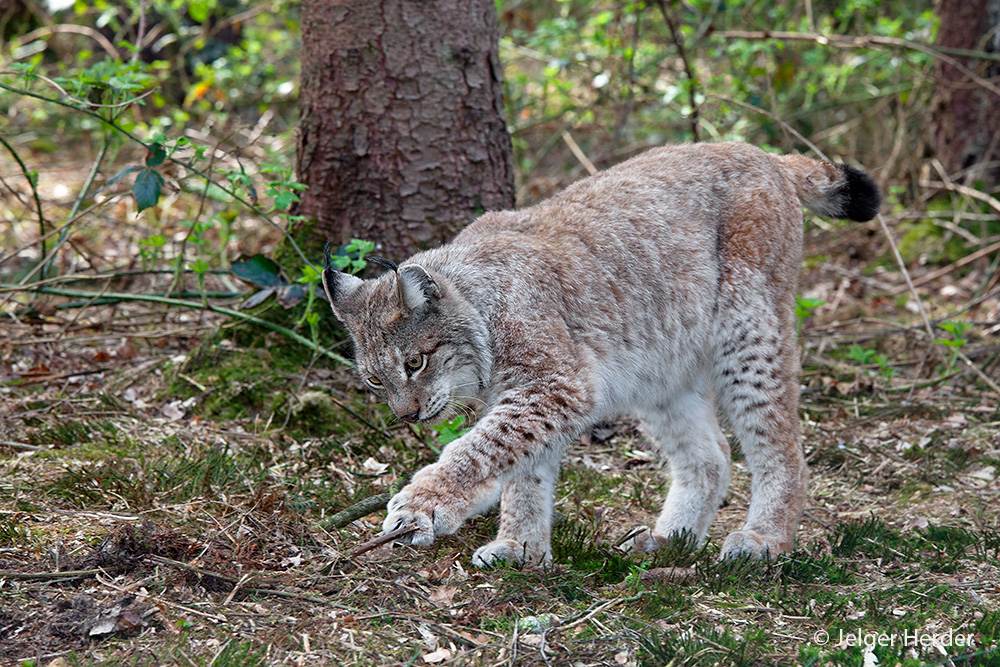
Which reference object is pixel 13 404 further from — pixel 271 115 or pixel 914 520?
pixel 271 115

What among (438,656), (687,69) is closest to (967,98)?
(687,69)

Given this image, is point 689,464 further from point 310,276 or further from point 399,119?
point 399,119

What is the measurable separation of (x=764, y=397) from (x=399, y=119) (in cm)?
237

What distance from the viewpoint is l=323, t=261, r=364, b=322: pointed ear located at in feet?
12.6

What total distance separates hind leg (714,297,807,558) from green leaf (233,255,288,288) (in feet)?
7.56

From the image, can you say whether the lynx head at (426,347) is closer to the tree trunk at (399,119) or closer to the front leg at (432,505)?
the front leg at (432,505)

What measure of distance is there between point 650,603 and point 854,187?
2524 mm

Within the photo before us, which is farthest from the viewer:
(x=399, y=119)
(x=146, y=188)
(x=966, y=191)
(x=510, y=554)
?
(x=966, y=191)

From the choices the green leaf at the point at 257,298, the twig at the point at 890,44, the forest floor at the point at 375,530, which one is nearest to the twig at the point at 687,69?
the twig at the point at 890,44

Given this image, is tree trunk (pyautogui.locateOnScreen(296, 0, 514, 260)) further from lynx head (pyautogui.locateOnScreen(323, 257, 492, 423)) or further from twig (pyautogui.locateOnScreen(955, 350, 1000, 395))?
twig (pyautogui.locateOnScreen(955, 350, 1000, 395))

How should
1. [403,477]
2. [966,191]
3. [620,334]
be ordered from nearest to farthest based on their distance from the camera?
[620,334] → [403,477] → [966,191]

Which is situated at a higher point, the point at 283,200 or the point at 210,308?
the point at 283,200

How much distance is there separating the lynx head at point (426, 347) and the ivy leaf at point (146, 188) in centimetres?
123

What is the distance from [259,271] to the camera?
4770 millimetres
